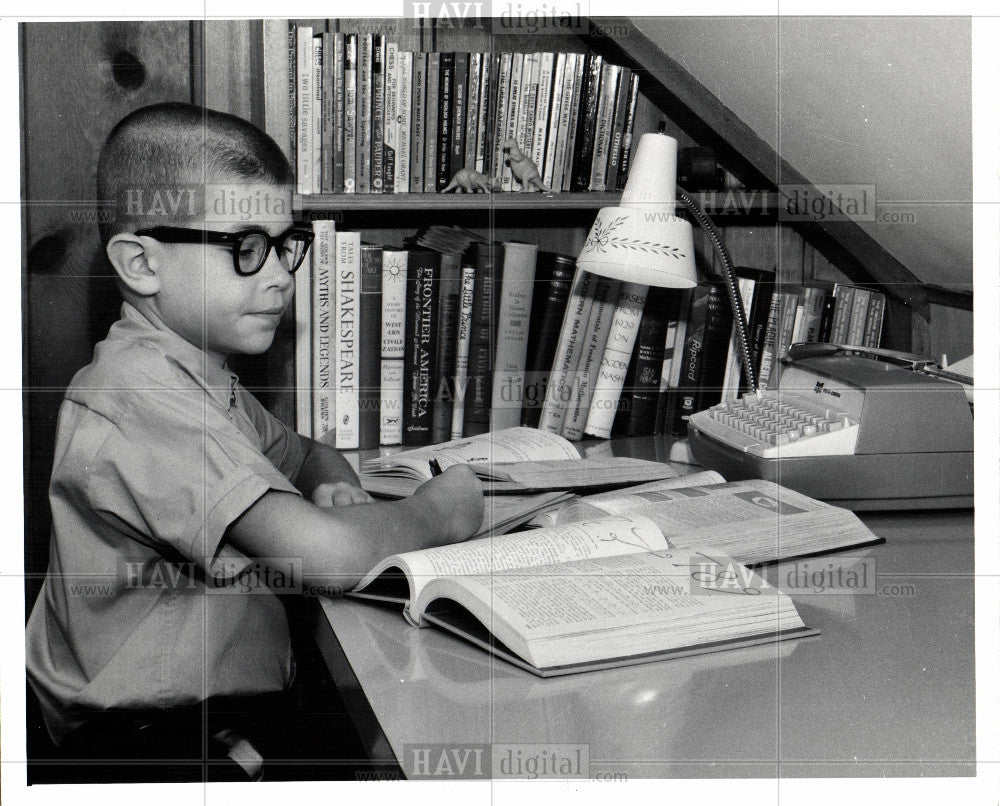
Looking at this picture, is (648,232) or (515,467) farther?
(648,232)

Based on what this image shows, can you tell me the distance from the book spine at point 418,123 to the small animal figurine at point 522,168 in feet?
0.40

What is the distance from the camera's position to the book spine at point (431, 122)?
1478mm

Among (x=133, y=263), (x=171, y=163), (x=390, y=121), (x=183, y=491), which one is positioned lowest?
(x=183, y=491)

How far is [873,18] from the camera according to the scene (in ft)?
3.99

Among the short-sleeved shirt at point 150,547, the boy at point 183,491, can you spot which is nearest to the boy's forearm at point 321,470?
the boy at point 183,491

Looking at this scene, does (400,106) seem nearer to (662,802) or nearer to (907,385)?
(907,385)

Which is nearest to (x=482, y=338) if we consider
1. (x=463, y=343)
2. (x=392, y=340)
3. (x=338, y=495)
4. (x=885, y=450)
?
(x=463, y=343)

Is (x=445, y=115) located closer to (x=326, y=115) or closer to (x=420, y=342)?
(x=326, y=115)

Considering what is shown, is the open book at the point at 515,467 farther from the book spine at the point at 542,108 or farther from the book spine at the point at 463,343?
the book spine at the point at 542,108

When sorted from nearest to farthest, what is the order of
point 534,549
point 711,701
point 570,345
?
point 711,701
point 534,549
point 570,345

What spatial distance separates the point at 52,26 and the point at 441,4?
0.56 metres

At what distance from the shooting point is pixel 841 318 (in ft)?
4.98

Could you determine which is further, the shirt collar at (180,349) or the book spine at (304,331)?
the book spine at (304,331)

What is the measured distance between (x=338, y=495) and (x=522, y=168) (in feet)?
2.09
